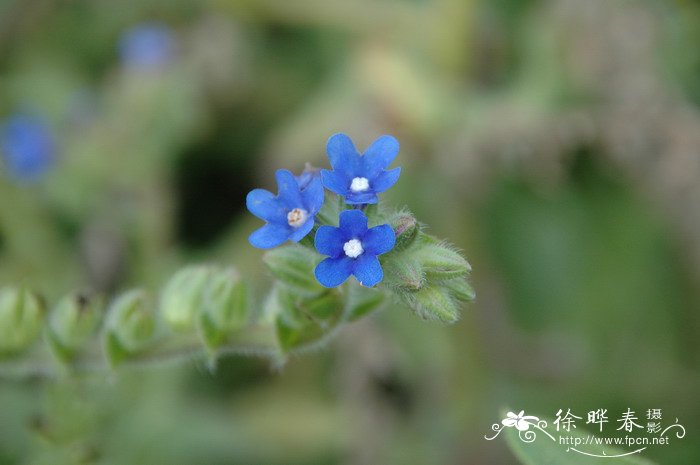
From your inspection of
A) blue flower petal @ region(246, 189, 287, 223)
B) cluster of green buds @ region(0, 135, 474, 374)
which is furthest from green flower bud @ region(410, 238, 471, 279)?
blue flower petal @ region(246, 189, 287, 223)

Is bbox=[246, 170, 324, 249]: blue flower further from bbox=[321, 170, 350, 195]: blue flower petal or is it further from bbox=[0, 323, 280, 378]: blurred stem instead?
bbox=[0, 323, 280, 378]: blurred stem

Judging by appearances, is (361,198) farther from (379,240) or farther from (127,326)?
(127,326)

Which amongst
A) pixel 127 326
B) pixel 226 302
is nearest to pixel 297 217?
pixel 226 302

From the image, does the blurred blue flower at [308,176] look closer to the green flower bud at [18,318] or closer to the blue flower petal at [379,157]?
the blue flower petal at [379,157]

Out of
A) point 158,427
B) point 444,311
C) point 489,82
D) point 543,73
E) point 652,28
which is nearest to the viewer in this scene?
point 444,311

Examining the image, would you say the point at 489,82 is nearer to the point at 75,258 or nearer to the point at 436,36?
the point at 436,36

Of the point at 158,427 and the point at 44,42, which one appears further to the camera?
the point at 44,42

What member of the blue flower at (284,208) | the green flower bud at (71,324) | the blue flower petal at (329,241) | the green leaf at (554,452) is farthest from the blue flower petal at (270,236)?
the green flower bud at (71,324)

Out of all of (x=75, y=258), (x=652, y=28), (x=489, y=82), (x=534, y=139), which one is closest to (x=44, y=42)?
(x=75, y=258)
